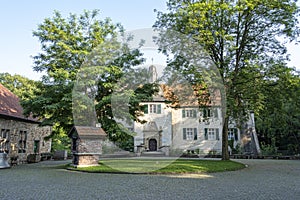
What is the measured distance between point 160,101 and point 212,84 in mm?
4824

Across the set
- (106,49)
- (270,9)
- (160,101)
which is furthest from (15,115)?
(270,9)

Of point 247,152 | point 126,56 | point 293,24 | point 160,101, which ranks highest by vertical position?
point 293,24

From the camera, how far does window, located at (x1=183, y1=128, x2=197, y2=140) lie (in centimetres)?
2527

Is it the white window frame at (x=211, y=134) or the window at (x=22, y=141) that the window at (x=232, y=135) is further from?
the window at (x=22, y=141)

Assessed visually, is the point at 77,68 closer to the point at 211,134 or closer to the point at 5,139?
the point at 5,139

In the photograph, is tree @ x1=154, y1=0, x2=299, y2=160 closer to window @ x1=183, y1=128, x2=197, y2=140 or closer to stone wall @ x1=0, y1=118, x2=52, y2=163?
window @ x1=183, y1=128, x2=197, y2=140

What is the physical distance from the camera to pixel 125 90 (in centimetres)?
1388

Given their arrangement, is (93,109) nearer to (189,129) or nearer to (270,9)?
(270,9)

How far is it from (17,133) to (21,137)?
853 mm

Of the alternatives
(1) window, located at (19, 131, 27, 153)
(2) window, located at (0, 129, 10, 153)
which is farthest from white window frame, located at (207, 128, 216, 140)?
(2) window, located at (0, 129, 10, 153)

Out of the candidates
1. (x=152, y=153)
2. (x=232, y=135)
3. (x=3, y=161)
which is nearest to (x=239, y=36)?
(x=152, y=153)

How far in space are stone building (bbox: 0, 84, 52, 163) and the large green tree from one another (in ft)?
6.37

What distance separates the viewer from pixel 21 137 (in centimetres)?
1780

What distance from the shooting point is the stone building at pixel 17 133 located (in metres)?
15.6
